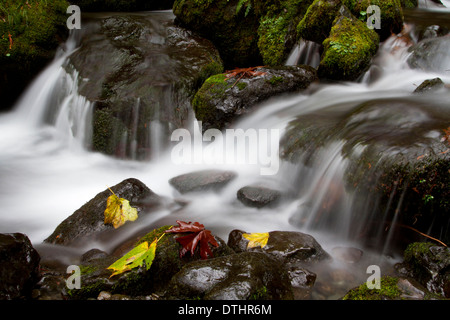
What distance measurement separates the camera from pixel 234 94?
18.8 ft

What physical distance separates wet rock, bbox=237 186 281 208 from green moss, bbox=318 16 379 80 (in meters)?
3.07

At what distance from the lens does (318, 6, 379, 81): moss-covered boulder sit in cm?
602

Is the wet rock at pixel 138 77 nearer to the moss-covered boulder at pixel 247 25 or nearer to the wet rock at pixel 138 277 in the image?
the moss-covered boulder at pixel 247 25

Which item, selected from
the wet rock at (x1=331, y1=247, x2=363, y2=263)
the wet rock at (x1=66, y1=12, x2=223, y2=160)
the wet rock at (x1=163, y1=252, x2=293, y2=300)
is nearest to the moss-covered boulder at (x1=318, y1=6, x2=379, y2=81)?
the wet rock at (x1=66, y1=12, x2=223, y2=160)

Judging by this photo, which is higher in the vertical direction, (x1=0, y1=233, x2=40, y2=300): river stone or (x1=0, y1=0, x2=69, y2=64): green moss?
(x1=0, y1=0, x2=69, y2=64): green moss

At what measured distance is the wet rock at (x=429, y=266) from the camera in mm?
2699

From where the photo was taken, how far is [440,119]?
148 inches

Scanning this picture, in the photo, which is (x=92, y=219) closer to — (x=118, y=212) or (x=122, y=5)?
(x=118, y=212)

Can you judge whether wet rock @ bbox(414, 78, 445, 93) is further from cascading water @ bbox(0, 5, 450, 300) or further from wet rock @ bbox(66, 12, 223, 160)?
wet rock @ bbox(66, 12, 223, 160)

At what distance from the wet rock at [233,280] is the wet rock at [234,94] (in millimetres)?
3593

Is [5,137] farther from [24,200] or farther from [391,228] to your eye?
[391,228]

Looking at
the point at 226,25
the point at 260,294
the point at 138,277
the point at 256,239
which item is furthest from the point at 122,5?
the point at 260,294

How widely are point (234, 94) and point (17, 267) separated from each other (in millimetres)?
4147

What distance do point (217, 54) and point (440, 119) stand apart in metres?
4.84
